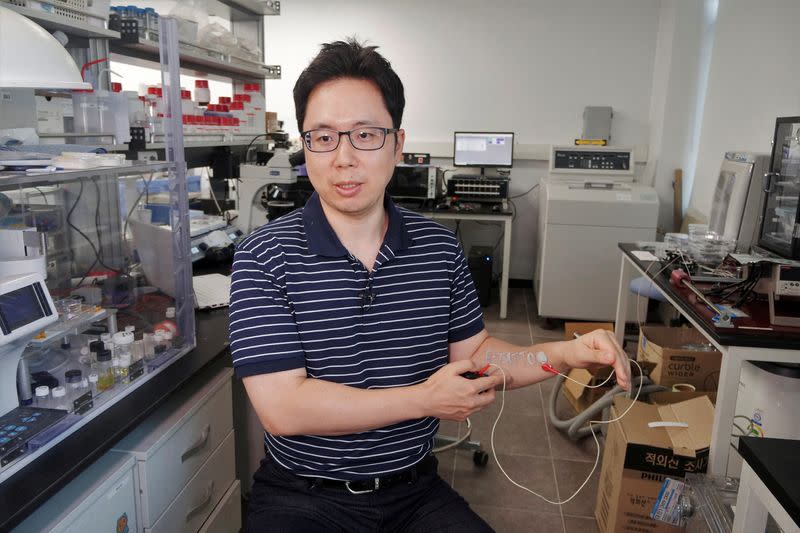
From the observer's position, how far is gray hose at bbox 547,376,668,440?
244 cm

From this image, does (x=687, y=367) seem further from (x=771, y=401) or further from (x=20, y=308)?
(x=20, y=308)

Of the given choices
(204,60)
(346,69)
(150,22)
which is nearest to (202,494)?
(346,69)

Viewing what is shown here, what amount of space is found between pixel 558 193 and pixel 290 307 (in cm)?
305

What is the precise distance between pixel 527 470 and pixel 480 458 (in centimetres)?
20

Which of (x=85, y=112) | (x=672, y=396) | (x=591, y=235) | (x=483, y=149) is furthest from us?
(x=483, y=149)

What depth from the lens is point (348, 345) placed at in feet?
4.12

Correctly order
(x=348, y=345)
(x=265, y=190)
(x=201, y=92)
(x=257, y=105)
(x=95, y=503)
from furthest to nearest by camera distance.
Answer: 1. (x=257, y=105)
2. (x=265, y=190)
3. (x=201, y=92)
4. (x=348, y=345)
5. (x=95, y=503)

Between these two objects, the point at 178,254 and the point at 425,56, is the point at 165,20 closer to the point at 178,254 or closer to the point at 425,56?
the point at 178,254

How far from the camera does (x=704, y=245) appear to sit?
235 cm

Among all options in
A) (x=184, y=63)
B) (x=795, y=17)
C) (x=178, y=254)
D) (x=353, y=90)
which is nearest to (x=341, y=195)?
(x=353, y=90)

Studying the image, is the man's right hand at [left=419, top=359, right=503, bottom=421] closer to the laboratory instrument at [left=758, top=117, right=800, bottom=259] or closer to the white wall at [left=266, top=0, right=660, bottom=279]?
the laboratory instrument at [left=758, top=117, right=800, bottom=259]

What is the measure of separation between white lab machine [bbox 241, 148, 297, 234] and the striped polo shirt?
1.49 m

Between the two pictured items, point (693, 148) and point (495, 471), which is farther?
point (693, 148)

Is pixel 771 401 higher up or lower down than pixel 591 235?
lower down
